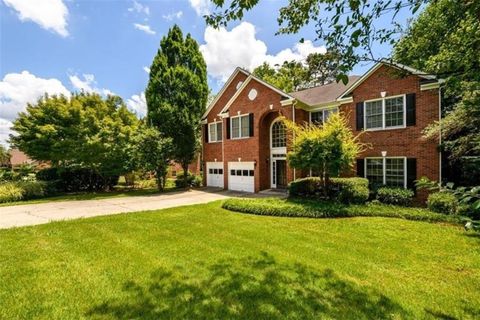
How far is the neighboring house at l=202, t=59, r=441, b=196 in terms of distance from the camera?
1191 centimetres

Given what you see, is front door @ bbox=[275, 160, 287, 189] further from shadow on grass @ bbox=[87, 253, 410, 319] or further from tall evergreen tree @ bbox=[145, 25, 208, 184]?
shadow on grass @ bbox=[87, 253, 410, 319]

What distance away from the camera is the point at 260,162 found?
56.4 ft

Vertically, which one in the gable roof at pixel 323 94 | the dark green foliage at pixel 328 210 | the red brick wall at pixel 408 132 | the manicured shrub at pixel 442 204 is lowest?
the dark green foliage at pixel 328 210

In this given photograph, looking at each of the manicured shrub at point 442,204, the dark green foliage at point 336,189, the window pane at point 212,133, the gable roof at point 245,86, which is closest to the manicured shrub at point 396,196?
the dark green foliage at point 336,189

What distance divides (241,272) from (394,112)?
11618 millimetres

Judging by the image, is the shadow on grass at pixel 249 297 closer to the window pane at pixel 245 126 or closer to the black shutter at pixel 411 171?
the black shutter at pixel 411 171

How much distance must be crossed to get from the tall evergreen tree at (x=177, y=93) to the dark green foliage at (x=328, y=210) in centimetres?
1034

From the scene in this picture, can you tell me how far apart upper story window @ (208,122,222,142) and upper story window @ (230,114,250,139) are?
176cm

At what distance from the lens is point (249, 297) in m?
4.07

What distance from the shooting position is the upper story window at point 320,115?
1534cm

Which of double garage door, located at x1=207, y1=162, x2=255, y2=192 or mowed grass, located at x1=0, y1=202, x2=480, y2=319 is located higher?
double garage door, located at x1=207, y1=162, x2=255, y2=192

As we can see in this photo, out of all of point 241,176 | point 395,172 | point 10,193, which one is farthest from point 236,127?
point 10,193

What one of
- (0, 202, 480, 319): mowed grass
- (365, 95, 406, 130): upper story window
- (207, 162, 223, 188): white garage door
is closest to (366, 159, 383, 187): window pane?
(365, 95, 406, 130): upper story window

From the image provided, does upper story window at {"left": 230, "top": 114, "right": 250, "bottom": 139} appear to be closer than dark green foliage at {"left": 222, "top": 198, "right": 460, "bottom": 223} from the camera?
No
